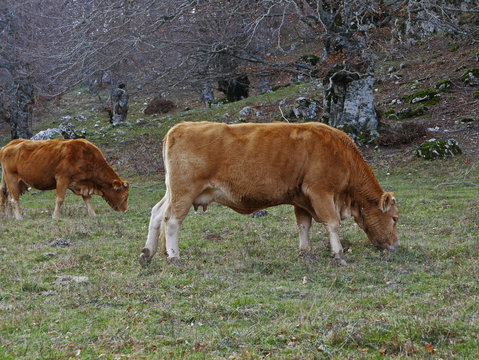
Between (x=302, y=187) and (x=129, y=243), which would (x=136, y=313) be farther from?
(x=129, y=243)

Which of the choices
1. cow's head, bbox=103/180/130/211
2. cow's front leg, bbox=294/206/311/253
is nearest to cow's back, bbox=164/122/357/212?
cow's front leg, bbox=294/206/311/253

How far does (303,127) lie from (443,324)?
4138 millimetres

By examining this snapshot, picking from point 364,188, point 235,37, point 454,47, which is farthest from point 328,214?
point 454,47

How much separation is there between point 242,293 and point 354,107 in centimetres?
1402

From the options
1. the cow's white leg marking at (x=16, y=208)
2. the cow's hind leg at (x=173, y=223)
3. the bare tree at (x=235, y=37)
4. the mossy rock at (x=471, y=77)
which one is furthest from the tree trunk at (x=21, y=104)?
the cow's hind leg at (x=173, y=223)

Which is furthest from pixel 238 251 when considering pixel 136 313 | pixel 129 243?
pixel 136 313

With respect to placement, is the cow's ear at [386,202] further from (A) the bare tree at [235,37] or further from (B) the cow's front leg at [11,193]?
(B) the cow's front leg at [11,193]

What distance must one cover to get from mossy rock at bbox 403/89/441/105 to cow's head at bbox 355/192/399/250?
50.6 feet

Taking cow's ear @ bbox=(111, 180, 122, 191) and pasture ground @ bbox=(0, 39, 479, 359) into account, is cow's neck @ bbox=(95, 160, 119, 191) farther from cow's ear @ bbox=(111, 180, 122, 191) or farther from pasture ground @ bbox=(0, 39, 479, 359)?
pasture ground @ bbox=(0, 39, 479, 359)

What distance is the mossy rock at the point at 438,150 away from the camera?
1689cm

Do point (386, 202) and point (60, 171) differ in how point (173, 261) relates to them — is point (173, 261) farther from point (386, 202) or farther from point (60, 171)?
point (60, 171)

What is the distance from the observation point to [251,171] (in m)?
7.68

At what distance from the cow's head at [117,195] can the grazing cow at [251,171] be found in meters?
5.76

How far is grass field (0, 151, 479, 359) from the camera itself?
14.5ft
